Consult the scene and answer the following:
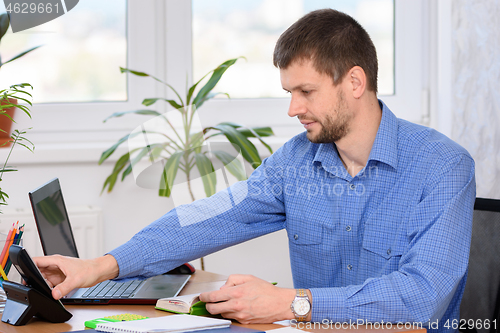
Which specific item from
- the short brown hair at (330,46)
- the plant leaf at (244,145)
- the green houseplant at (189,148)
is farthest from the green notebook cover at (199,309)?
the plant leaf at (244,145)

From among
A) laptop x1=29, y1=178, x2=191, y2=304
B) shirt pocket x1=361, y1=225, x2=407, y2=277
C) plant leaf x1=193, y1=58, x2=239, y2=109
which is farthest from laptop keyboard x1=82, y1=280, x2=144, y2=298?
plant leaf x1=193, y1=58, x2=239, y2=109

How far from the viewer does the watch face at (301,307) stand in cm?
99

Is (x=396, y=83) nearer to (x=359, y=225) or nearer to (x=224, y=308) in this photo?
(x=359, y=225)

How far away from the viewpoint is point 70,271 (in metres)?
1.08

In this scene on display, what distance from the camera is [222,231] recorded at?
4.35 ft

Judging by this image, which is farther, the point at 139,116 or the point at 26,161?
the point at 139,116

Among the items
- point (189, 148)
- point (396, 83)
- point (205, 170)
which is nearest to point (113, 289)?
point (205, 170)

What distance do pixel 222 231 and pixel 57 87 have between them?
137 cm

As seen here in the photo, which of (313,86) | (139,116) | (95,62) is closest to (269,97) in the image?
(139,116)

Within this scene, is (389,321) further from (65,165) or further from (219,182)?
(65,165)

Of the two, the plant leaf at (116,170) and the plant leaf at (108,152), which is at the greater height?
the plant leaf at (108,152)

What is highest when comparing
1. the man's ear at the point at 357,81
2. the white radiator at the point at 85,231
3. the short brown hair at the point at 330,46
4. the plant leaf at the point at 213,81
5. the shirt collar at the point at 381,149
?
the short brown hair at the point at 330,46

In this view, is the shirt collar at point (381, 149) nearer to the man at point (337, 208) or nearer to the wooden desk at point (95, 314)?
the man at point (337, 208)

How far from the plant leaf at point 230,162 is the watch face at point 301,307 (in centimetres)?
81
